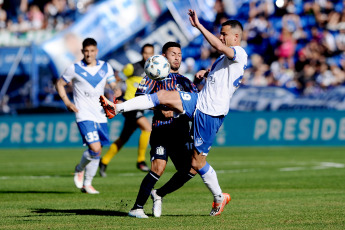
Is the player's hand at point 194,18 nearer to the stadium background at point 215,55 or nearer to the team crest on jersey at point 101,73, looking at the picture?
the team crest on jersey at point 101,73

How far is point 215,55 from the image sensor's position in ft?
93.4

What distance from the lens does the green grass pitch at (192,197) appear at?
7.62 m

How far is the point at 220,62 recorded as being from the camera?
8.02 metres

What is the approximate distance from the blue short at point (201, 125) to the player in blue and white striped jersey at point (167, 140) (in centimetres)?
21

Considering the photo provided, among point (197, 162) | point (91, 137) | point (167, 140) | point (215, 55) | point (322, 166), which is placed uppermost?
point (215, 55)

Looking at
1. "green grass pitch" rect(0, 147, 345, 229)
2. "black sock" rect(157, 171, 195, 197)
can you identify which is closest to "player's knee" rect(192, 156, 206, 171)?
"black sock" rect(157, 171, 195, 197)

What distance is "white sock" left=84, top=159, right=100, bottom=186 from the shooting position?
1132 centimetres

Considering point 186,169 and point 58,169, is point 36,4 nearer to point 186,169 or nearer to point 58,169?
point 58,169

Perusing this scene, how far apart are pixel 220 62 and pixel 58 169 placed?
9252 millimetres

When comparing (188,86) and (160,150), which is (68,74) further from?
(160,150)

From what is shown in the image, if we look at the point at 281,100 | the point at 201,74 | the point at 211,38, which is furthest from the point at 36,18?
the point at 211,38

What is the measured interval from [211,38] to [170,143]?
4.84 feet

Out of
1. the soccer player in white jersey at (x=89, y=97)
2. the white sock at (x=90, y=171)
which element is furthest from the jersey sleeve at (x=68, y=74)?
the white sock at (x=90, y=171)

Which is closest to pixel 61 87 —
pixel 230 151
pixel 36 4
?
pixel 230 151
